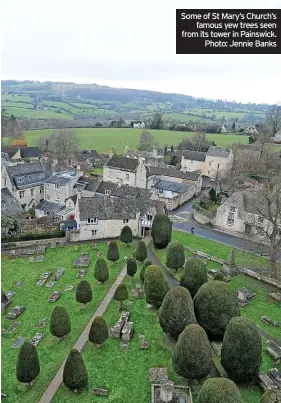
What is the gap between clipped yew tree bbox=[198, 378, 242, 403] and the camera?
18.3 m

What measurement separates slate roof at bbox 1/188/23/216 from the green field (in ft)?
182

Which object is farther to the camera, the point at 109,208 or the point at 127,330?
the point at 109,208

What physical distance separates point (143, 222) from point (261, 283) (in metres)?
16.6

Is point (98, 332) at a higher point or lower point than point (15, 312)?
higher

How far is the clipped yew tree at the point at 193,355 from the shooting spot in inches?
850

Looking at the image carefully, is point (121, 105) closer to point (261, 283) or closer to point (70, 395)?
point (261, 283)

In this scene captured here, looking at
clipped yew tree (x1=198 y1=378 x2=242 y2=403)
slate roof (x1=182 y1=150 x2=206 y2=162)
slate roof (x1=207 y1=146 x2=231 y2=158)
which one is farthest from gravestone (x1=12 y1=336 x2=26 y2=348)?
slate roof (x1=207 y1=146 x2=231 y2=158)

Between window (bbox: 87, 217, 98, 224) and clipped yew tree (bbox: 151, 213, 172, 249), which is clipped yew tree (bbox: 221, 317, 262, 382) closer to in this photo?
clipped yew tree (bbox: 151, 213, 172, 249)

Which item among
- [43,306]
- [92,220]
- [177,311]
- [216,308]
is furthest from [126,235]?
[216,308]

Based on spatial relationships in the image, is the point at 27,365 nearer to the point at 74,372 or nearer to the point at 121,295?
the point at 74,372

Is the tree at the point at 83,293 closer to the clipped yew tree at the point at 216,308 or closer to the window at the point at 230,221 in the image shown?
the clipped yew tree at the point at 216,308

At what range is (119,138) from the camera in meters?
124

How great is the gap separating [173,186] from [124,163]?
31.6ft

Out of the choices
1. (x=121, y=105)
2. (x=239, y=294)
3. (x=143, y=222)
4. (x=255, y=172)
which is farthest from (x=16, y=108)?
(x=239, y=294)
